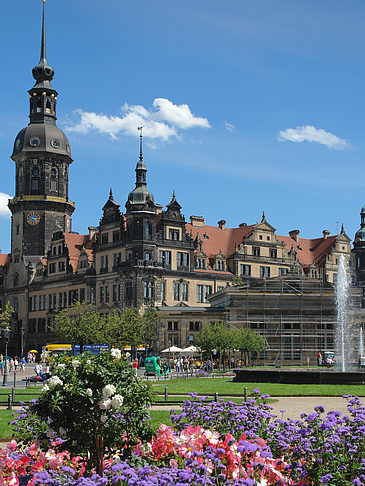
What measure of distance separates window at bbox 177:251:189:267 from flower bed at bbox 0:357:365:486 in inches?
2871

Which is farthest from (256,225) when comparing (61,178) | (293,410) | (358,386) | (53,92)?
(293,410)

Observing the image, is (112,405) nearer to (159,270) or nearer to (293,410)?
(293,410)

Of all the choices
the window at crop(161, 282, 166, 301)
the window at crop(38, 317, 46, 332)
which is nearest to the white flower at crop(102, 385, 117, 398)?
the window at crop(161, 282, 166, 301)

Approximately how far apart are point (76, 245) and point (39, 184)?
12696mm

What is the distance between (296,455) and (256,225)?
83.1m

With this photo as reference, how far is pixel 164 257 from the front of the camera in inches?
3290

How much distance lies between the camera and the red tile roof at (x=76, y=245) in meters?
94.4

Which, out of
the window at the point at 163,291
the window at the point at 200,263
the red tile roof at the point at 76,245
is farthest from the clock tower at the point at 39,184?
the window at the point at 163,291

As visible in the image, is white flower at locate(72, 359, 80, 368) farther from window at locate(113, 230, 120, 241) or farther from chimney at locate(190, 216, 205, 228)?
chimney at locate(190, 216, 205, 228)

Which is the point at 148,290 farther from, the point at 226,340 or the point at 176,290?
the point at 226,340

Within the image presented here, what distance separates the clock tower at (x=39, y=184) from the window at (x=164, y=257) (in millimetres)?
25171

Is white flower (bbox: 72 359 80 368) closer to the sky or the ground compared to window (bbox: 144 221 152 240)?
closer to the ground

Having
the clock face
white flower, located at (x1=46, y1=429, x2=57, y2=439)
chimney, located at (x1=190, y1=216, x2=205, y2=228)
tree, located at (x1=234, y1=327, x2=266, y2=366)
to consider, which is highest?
the clock face

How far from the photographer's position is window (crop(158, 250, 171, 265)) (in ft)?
273
